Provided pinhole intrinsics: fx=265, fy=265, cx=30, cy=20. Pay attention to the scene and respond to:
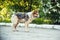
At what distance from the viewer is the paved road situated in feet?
6.16

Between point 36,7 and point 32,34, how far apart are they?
0.20 m

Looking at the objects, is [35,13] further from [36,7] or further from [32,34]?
[32,34]

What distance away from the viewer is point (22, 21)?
1.90 m

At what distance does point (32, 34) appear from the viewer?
1906mm

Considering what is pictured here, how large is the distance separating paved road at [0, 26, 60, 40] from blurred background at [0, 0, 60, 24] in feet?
0.21

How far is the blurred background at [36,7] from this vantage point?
189 centimetres

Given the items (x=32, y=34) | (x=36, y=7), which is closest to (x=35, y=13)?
(x=36, y=7)

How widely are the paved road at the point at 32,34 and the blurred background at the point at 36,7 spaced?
0.06 meters

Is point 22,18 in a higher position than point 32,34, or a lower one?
higher

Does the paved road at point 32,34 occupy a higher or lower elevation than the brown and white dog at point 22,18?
lower

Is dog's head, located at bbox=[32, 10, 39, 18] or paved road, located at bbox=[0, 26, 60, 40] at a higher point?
dog's head, located at bbox=[32, 10, 39, 18]

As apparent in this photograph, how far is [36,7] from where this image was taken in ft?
6.21

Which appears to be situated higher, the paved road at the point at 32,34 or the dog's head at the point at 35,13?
the dog's head at the point at 35,13

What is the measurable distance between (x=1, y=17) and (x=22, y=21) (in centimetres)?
16
